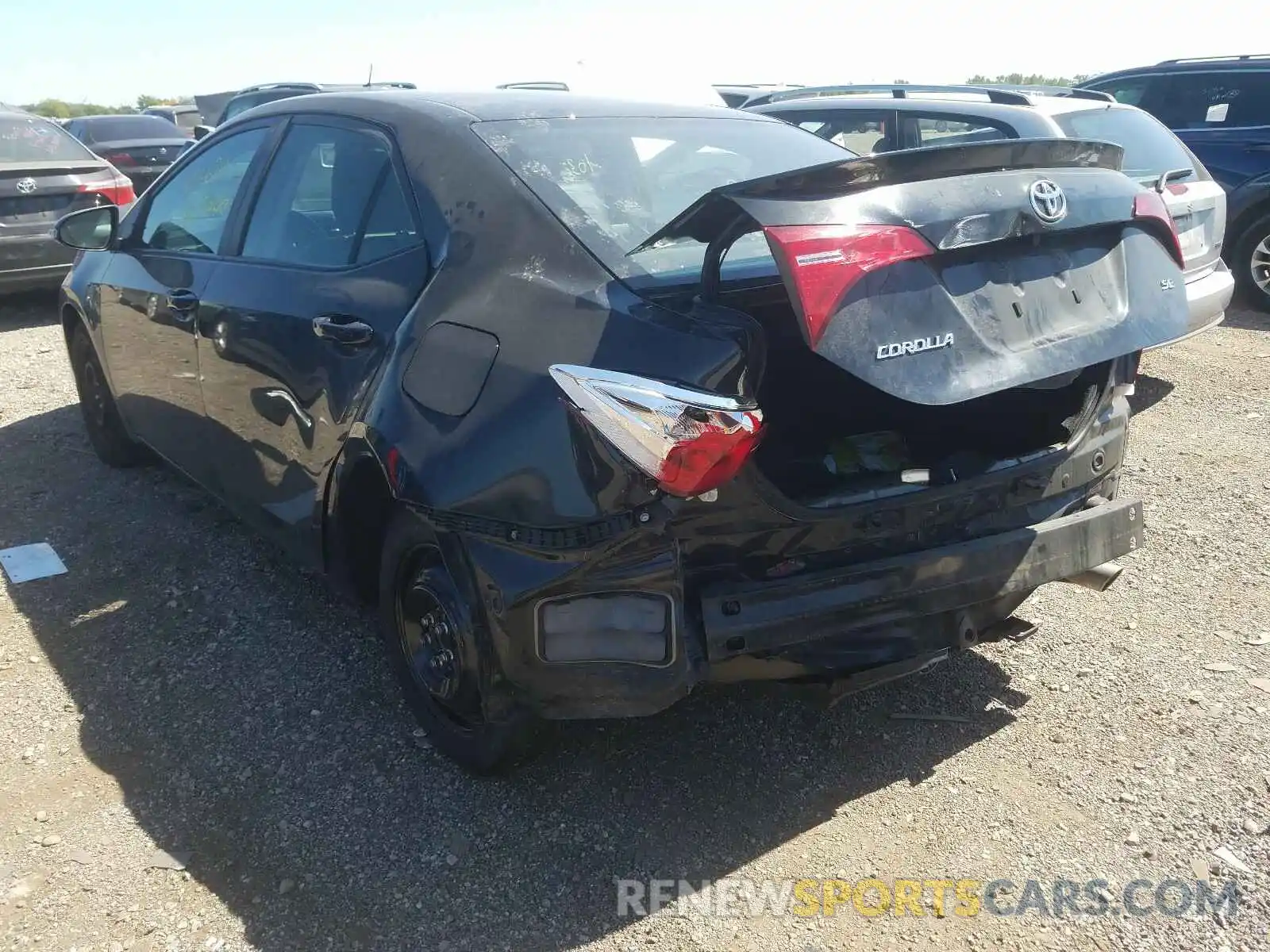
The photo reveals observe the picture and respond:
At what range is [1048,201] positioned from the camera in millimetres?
2492

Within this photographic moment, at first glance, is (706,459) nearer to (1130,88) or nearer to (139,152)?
(1130,88)

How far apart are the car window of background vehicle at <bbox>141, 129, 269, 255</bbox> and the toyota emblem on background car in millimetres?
2599

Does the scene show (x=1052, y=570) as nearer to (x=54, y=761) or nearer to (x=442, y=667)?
(x=442, y=667)

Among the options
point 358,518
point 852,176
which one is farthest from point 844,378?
point 358,518

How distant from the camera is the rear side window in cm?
888

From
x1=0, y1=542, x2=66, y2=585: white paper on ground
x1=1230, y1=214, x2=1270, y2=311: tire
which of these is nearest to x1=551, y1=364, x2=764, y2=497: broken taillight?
x1=0, y1=542, x2=66, y2=585: white paper on ground

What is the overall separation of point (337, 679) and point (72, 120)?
16.2 m

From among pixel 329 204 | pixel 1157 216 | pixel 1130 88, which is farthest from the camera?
pixel 1130 88

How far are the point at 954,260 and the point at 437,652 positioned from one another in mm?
1611

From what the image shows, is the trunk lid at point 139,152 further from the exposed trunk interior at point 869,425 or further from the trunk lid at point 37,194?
the exposed trunk interior at point 869,425

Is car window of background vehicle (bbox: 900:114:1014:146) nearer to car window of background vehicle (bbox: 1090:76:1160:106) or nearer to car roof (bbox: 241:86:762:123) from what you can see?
car roof (bbox: 241:86:762:123)

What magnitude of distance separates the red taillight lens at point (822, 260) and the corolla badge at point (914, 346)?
14 cm

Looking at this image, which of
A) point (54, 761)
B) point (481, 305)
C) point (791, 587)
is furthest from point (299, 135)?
point (791, 587)

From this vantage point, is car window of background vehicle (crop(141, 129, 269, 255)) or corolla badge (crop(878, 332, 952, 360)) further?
car window of background vehicle (crop(141, 129, 269, 255))
